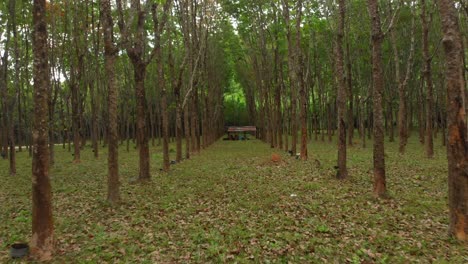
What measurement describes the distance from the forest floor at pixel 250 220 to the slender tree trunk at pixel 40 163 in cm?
43

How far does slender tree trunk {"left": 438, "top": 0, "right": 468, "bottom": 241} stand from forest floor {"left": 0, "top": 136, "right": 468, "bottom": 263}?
692 millimetres

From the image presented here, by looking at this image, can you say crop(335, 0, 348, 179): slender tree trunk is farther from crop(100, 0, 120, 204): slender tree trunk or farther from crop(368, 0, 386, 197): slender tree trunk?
crop(100, 0, 120, 204): slender tree trunk

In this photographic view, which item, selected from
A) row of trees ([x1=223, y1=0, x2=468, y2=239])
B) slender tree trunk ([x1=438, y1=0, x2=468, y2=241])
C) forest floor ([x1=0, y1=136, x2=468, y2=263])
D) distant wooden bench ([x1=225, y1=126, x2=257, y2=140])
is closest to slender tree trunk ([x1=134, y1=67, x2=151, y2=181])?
forest floor ([x1=0, y1=136, x2=468, y2=263])

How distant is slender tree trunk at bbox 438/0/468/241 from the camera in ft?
20.0

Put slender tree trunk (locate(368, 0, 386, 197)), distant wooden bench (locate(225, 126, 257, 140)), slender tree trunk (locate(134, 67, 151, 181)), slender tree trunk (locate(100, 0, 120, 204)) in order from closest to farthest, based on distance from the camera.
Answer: slender tree trunk (locate(368, 0, 386, 197))
slender tree trunk (locate(100, 0, 120, 204))
slender tree trunk (locate(134, 67, 151, 181))
distant wooden bench (locate(225, 126, 257, 140))

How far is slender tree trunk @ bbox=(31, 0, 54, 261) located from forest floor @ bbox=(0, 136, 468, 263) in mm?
425

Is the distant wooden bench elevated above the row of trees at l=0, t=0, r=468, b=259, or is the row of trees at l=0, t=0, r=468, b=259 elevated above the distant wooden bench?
the row of trees at l=0, t=0, r=468, b=259

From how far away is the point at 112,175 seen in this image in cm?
1002

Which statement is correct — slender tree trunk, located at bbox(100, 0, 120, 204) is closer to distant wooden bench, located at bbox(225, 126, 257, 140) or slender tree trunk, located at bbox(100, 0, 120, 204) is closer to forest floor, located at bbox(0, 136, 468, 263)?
forest floor, located at bbox(0, 136, 468, 263)

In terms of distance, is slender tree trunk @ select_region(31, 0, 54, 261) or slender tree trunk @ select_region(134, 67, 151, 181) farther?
slender tree trunk @ select_region(134, 67, 151, 181)

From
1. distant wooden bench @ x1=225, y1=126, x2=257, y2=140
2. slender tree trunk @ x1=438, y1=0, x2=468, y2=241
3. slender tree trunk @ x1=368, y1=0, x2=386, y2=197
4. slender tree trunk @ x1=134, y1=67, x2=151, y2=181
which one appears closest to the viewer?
slender tree trunk @ x1=438, y1=0, x2=468, y2=241

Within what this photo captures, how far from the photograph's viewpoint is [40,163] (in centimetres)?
614

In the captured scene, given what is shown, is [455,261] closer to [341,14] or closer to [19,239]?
[19,239]

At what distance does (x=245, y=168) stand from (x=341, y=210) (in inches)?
335
